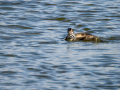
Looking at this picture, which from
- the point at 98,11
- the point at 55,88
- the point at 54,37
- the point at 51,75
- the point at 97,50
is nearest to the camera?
the point at 55,88

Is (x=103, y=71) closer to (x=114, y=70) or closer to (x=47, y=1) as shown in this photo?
(x=114, y=70)

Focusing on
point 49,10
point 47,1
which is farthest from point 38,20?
point 47,1

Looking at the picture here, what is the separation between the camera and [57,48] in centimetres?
1095

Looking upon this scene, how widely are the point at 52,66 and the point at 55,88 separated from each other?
4.77ft

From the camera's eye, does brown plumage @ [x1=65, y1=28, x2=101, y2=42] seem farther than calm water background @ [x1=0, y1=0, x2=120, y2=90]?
Yes

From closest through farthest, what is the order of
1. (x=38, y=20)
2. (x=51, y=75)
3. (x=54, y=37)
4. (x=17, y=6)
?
(x=51, y=75), (x=54, y=37), (x=38, y=20), (x=17, y=6)

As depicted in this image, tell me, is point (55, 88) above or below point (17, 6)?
below

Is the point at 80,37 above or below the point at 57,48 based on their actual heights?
above

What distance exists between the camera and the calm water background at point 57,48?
26.6ft

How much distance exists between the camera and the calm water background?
812 cm

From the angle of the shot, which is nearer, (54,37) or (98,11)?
(54,37)

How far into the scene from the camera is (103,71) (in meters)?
8.70

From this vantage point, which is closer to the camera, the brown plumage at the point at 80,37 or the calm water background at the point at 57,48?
the calm water background at the point at 57,48

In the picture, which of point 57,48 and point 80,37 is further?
point 80,37
